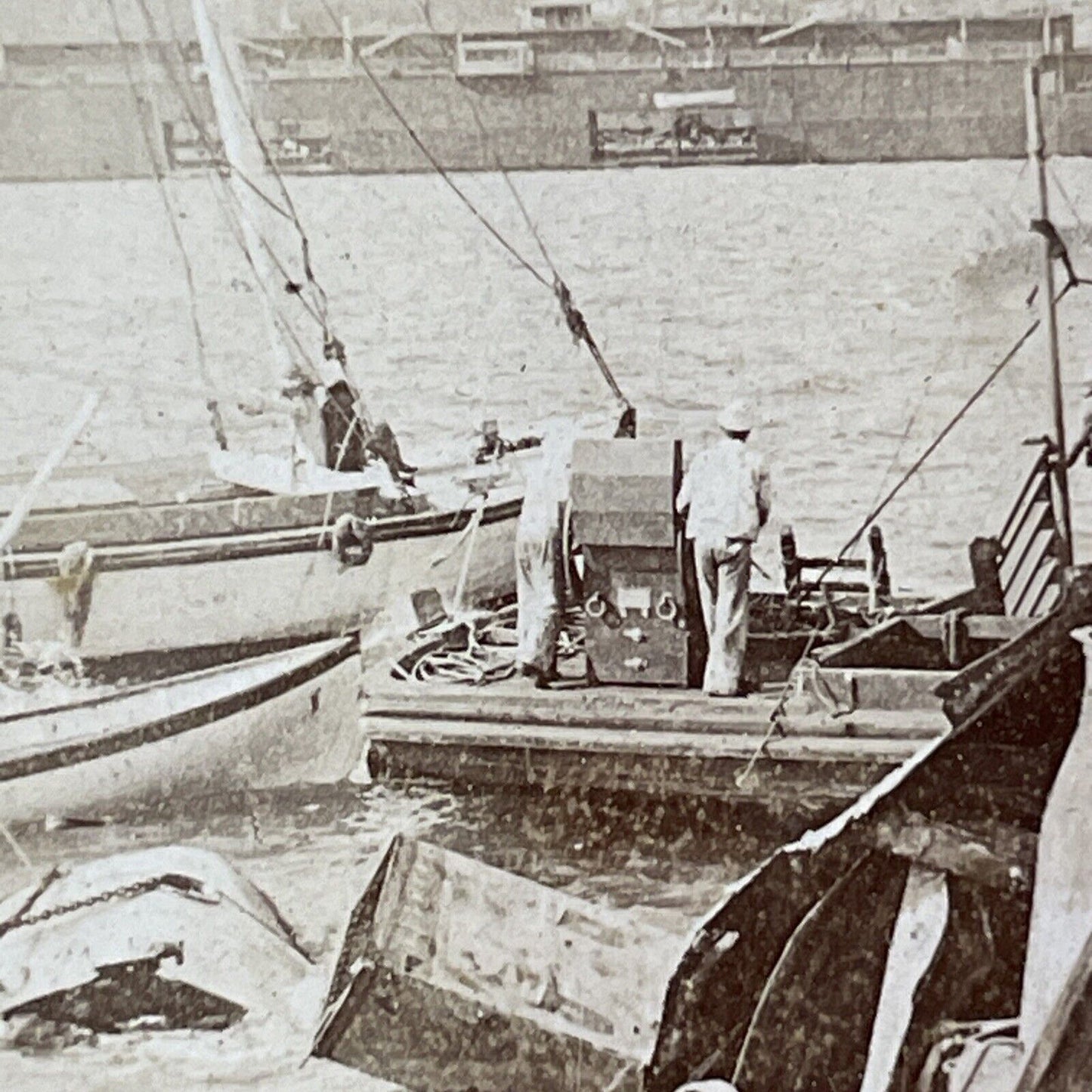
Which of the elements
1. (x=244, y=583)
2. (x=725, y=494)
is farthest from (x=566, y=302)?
(x=244, y=583)

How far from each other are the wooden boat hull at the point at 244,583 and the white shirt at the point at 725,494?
1.13 ft

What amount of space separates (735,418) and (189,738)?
42.0 inches

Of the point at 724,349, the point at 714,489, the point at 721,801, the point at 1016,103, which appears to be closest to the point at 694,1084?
the point at 721,801

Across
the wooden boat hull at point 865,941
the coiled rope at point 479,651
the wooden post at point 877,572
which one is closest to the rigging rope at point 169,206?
the coiled rope at point 479,651

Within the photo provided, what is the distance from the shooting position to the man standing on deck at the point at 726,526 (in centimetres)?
245

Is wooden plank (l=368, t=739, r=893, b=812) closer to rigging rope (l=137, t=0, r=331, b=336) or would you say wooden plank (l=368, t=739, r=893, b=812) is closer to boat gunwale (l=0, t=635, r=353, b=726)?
boat gunwale (l=0, t=635, r=353, b=726)

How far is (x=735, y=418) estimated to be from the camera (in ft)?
8.10

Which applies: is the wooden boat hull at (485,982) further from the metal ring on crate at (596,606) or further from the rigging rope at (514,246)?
the rigging rope at (514,246)

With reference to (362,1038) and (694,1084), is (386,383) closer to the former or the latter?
(362,1038)

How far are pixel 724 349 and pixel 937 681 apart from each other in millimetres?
643

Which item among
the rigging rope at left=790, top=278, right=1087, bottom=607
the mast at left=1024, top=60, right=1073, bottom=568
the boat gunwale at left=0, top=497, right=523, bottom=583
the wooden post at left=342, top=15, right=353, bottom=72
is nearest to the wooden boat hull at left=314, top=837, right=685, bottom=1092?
the boat gunwale at left=0, top=497, right=523, bottom=583

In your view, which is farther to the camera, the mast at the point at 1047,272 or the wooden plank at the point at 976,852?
the mast at the point at 1047,272

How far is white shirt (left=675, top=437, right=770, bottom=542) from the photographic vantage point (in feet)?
8.03

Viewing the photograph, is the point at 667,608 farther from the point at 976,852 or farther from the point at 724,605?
the point at 976,852
